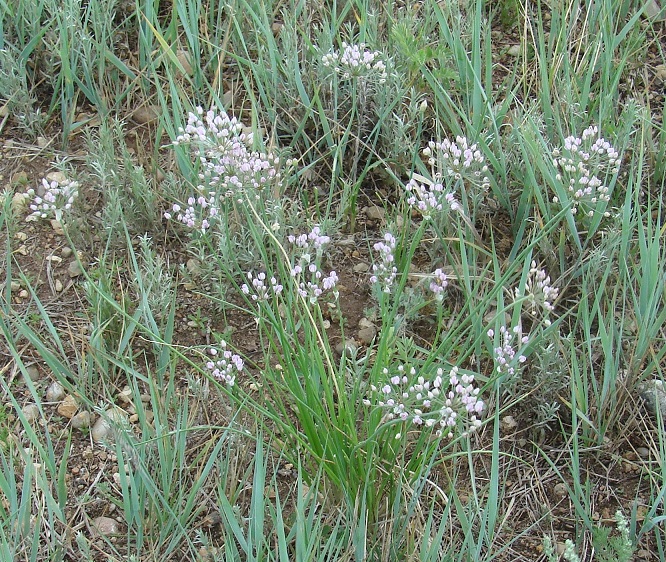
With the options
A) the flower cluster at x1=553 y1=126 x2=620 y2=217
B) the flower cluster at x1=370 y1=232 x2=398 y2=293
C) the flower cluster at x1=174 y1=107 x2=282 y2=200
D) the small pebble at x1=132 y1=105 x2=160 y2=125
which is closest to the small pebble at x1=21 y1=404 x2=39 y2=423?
the flower cluster at x1=174 y1=107 x2=282 y2=200

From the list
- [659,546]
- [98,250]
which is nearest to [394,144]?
[98,250]

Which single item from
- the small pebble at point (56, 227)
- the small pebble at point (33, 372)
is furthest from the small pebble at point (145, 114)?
the small pebble at point (33, 372)

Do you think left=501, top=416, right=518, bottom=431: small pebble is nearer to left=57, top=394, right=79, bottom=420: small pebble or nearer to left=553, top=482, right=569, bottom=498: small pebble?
left=553, top=482, right=569, bottom=498: small pebble

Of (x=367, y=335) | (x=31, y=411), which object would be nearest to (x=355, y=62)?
(x=367, y=335)

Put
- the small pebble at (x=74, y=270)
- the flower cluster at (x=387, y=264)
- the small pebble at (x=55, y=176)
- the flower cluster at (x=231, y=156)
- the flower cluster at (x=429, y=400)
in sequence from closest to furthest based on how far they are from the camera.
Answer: the flower cluster at (x=429, y=400) → the flower cluster at (x=387, y=264) → the flower cluster at (x=231, y=156) → the small pebble at (x=74, y=270) → the small pebble at (x=55, y=176)

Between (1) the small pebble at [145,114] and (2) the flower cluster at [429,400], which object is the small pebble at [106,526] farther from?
(1) the small pebble at [145,114]

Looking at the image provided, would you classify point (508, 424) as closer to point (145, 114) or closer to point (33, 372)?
point (33, 372)
